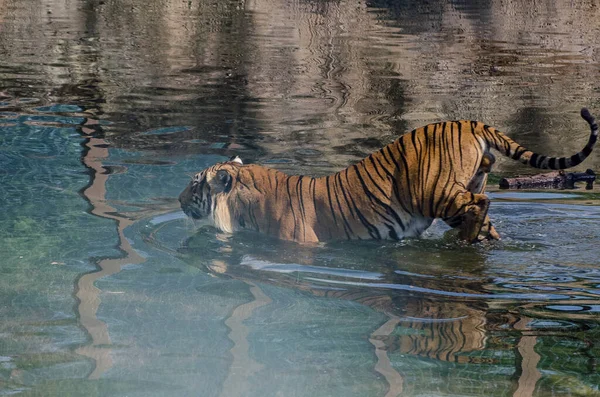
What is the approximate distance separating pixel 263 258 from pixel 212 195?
2.29 feet

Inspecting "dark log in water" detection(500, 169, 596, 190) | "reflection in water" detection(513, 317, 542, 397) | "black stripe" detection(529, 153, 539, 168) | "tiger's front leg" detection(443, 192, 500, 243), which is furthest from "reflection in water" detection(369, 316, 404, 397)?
"dark log in water" detection(500, 169, 596, 190)

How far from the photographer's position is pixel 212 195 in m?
5.97

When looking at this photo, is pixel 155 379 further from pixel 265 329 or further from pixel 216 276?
pixel 216 276

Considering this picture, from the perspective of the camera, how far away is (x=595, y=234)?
603 cm

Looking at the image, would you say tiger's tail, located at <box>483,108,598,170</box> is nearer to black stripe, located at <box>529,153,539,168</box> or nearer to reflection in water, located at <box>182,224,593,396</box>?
black stripe, located at <box>529,153,539,168</box>

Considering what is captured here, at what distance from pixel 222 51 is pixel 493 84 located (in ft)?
14.0

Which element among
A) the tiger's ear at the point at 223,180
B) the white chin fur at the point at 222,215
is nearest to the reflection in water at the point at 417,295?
the white chin fur at the point at 222,215

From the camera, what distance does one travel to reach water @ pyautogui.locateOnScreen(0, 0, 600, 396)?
3.91 m

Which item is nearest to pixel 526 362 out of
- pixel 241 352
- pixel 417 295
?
pixel 417 295

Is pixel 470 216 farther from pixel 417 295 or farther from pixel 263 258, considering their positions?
pixel 263 258

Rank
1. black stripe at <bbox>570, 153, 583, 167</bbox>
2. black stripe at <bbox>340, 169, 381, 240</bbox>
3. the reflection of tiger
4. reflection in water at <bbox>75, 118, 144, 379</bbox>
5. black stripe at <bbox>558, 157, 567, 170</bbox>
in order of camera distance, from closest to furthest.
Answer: reflection in water at <bbox>75, 118, 144, 379</bbox> → black stripe at <bbox>570, 153, 583, 167</bbox> → black stripe at <bbox>558, 157, 567, 170</bbox> → the reflection of tiger → black stripe at <bbox>340, 169, 381, 240</bbox>

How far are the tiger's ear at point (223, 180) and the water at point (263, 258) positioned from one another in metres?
0.29

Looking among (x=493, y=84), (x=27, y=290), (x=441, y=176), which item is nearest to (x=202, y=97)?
(x=493, y=84)

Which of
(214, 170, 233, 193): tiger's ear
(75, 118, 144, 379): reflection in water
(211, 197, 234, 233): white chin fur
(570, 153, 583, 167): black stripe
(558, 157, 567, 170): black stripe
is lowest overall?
(75, 118, 144, 379): reflection in water
